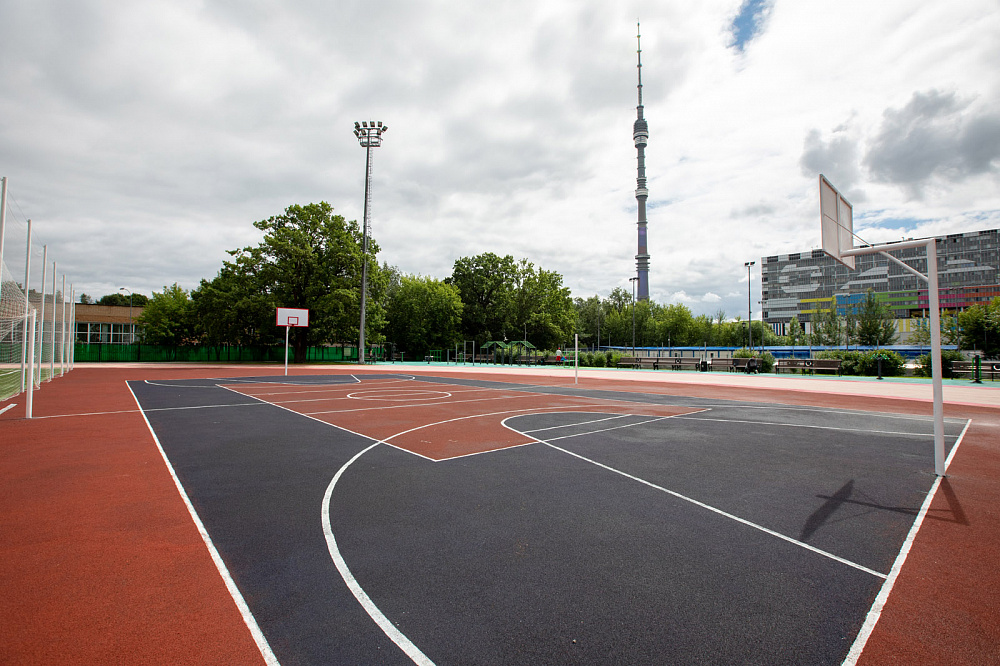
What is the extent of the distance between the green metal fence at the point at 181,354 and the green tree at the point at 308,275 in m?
5.38

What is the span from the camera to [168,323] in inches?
2163

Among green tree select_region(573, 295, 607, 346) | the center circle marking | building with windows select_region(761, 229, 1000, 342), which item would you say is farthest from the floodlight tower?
building with windows select_region(761, 229, 1000, 342)

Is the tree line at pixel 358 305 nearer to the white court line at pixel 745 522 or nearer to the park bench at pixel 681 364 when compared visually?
the park bench at pixel 681 364

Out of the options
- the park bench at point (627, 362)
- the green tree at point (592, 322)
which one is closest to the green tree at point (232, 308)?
the park bench at point (627, 362)

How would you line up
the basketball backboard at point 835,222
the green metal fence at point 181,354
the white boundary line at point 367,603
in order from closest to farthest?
1. the white boundary line at point 367,603
2. the basketball backboard at point 835,222
3. the green metal fence at point 181,354

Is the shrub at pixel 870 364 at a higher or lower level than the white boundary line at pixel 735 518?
higher

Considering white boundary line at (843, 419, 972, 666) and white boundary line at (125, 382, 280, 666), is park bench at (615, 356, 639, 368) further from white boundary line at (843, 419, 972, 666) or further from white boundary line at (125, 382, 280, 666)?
white boundary line at (125, 382, 280, 666)

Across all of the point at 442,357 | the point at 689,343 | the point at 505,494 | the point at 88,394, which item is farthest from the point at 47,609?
the point at 689,343

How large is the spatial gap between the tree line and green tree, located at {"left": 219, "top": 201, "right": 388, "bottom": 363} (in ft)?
0.34

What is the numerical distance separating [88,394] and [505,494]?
63.6 ft

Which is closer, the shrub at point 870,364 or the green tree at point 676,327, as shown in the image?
the shrub at point 870,364

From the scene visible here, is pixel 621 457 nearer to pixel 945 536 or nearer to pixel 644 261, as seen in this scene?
pixel 945 536

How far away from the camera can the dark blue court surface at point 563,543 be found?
3154mm

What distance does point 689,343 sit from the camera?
9844 cm
